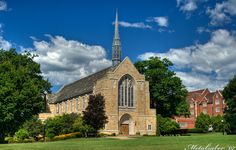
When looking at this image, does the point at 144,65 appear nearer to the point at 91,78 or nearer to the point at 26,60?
the point at 91,78

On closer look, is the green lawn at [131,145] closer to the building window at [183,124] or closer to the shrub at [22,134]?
the shrub at [22,134]

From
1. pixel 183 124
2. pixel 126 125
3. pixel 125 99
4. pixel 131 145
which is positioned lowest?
pixel 131 145

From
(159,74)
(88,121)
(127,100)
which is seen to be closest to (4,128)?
(88,121)

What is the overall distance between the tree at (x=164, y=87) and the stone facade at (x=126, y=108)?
6393 mm

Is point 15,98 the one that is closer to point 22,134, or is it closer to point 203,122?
point 22,134

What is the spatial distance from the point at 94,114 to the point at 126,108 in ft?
33.7

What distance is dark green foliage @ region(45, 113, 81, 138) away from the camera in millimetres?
58594

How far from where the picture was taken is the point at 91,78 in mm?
74562

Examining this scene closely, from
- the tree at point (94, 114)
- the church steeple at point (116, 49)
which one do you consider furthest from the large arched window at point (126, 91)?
the church steeple at point (116, 49)

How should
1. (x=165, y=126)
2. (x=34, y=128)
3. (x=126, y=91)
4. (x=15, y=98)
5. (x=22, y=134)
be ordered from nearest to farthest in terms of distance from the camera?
(x=15, y=98)
(x=22, y=134)
(x=34, y=128)
(x=126, y=91)
(x=165, y=126)

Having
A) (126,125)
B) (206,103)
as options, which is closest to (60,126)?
(126,125)

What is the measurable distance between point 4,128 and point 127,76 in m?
23.2

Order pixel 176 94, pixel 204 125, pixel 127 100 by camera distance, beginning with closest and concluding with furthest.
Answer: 1. pixel 127 100
2. pixel 176 94
3. pixel 204 125

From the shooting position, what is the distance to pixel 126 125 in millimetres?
64875
